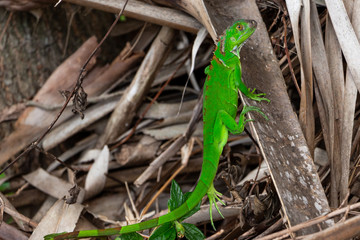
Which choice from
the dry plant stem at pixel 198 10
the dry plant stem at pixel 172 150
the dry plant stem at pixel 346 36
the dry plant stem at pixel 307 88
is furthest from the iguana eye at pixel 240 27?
the dry plant stem at pixel 172 150

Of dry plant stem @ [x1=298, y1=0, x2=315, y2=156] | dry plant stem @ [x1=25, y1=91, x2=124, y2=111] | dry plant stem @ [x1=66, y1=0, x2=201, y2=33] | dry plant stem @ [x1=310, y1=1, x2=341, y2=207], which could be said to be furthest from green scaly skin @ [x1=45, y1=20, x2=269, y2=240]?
dry plant stem @ [x1=25, y1=91, x2=124, y2=111]

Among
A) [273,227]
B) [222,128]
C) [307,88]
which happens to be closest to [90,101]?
[222,128]

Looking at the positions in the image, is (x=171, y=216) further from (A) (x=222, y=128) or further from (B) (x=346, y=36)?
(B) (x=346, y=36)

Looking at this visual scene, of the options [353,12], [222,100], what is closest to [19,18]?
[222,100]

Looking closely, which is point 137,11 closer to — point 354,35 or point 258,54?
point 258,54

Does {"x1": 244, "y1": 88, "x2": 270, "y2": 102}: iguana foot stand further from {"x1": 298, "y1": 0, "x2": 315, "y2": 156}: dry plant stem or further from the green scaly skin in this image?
{"x1": 298, "y1": 0, "x2": 315, "y2": 156}: dry plant stem

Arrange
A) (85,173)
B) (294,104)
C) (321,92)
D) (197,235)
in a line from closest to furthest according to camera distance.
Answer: (197,235) < (321,92) < (294,104) < (85,173)
